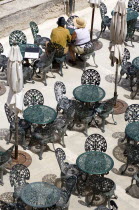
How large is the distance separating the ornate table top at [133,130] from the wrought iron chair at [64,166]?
5.75 feet

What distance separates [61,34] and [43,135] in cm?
457

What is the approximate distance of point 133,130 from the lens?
1809cm

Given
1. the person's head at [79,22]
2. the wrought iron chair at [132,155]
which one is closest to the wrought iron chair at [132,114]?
the wrought iron chair at [132,155]

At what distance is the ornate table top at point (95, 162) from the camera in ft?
54.7

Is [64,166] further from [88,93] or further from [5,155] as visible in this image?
[88,93]

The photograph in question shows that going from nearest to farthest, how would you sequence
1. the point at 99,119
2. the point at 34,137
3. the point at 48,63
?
the point at 34,137 < the point at 99,119 < the point at 48,63

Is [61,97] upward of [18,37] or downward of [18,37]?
downward

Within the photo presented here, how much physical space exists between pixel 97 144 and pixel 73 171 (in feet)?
3.17

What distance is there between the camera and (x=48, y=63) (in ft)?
68.8

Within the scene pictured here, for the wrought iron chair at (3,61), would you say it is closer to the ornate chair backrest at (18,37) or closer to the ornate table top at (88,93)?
the ornate chair backrest at (18,37)

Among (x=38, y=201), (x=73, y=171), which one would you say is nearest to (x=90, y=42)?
(x=73, y=171)

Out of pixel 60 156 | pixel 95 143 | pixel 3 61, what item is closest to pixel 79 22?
pixel 3 61

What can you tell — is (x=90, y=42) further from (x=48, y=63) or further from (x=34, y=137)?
(x=34, y=137)

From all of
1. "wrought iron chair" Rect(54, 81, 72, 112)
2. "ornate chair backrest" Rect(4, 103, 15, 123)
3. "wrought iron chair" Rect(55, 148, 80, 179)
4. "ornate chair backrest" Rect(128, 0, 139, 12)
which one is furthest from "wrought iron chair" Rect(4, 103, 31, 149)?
"ornate chair backrest" Rect(128, 0, 139, 12)
